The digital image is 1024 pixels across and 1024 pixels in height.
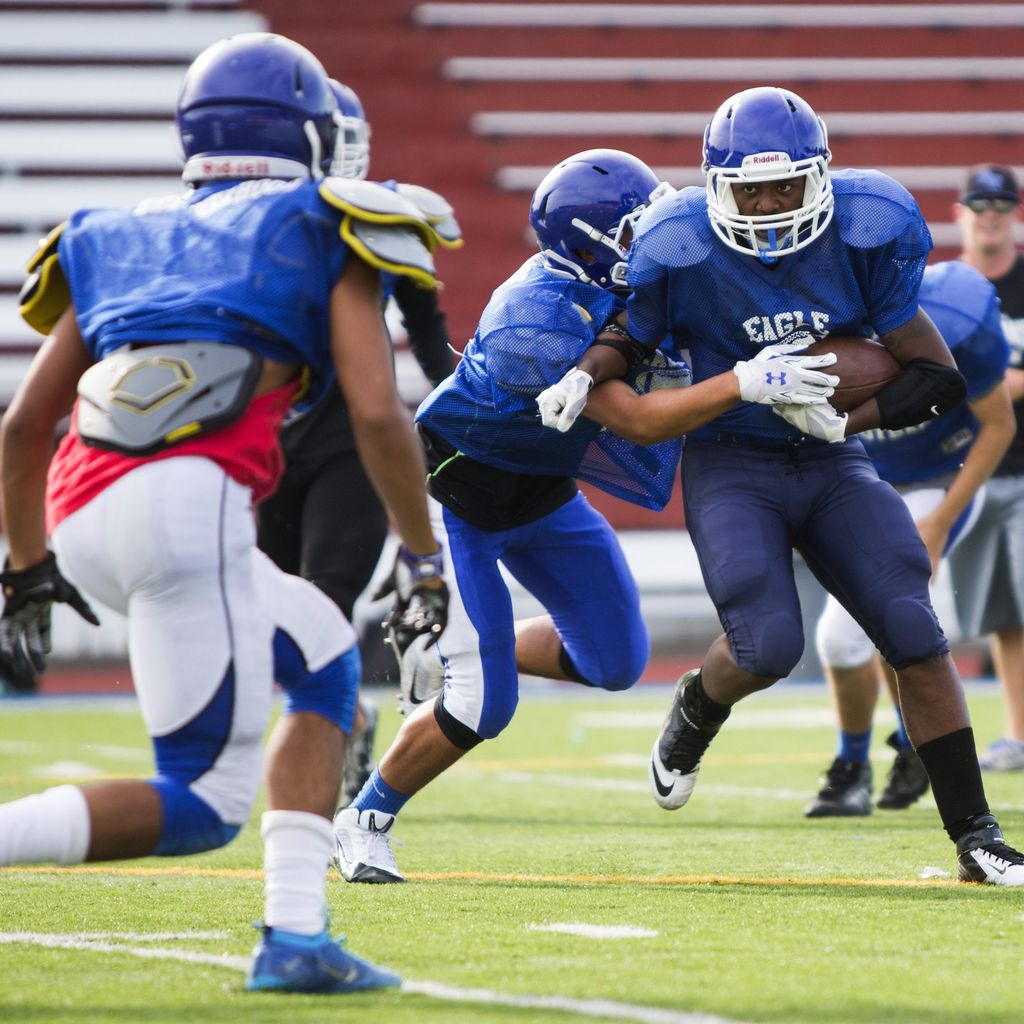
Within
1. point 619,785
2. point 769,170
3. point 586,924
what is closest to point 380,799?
point 586,924

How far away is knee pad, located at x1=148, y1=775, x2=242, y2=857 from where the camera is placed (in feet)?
8.36

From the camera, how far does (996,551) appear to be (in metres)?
6.43

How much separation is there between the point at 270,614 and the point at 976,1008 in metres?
1.12

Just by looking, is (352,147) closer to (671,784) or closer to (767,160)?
(767,160)

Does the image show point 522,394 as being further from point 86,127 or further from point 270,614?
point 86,127

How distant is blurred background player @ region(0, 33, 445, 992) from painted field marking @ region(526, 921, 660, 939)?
0.54 m

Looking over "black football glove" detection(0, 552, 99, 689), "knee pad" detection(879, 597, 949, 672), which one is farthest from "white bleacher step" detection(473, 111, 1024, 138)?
"black football glove" detection(0, 552, 99, 689)

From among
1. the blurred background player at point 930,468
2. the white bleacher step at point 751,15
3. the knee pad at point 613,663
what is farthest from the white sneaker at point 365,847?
the white bleacher step at point 751,15

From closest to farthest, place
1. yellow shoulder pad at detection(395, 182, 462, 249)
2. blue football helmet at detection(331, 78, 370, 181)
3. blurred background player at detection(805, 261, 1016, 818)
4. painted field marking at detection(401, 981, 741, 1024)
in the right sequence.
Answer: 1. painted field marking at detection(401, 981, 741, 1024)
2. blue football helmet at detection(331, 78, 370, 181)
3. yellow shoulder pad at detection(395, 182, 462, 249)
4. blurred background player at detection(805, 261, 1016, 818)

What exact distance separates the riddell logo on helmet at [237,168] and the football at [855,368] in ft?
4.28

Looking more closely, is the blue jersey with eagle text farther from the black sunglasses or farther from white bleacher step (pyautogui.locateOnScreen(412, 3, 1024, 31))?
white bleacher step (pyautogui.locateOnScreen(412, 3, 1024, 31))

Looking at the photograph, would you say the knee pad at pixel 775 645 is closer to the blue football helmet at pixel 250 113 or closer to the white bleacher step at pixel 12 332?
the blue football helmet at pixel 250 113

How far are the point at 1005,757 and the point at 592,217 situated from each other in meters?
3.16

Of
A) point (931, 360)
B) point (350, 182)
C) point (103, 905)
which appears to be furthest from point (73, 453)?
point (931, 360)
